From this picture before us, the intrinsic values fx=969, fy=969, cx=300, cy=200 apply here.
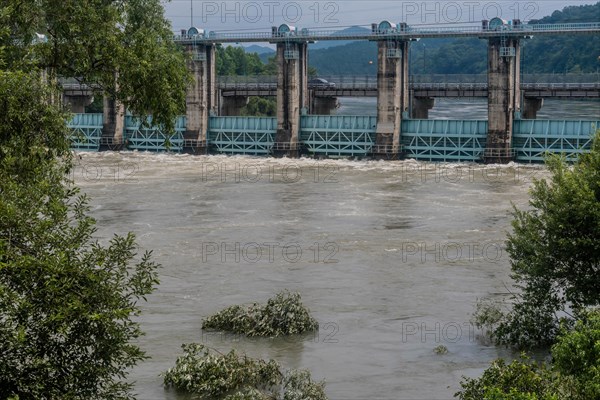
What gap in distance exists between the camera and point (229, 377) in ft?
74.9

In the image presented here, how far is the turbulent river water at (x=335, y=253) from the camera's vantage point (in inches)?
1016

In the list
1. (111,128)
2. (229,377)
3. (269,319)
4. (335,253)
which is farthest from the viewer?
(111,128)

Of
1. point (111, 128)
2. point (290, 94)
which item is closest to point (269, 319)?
point (290, 94)

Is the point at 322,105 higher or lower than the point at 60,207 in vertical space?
higher

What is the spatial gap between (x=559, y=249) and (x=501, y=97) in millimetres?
43925

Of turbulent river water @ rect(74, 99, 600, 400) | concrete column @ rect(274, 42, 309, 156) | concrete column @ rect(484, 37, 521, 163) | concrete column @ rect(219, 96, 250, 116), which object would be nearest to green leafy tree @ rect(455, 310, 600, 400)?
turbulent river water @ rect(74, 99, 600, 400)

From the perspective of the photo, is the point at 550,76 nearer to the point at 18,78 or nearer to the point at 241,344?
the point at 241,344

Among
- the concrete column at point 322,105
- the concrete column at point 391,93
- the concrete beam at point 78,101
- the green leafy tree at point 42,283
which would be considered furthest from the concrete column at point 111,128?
the green leafy tree at point 42,283

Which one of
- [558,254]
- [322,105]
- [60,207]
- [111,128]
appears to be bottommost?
[558,254]

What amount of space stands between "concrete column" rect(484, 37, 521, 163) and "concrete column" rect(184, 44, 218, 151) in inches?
919

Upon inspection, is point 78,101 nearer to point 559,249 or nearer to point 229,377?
point 229,377

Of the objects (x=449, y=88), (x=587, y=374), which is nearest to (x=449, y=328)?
(x=587, y=374)

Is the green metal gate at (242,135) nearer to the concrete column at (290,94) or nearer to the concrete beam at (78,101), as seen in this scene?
the concrete column at (290,94)

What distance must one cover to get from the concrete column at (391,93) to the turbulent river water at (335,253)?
185 cm
